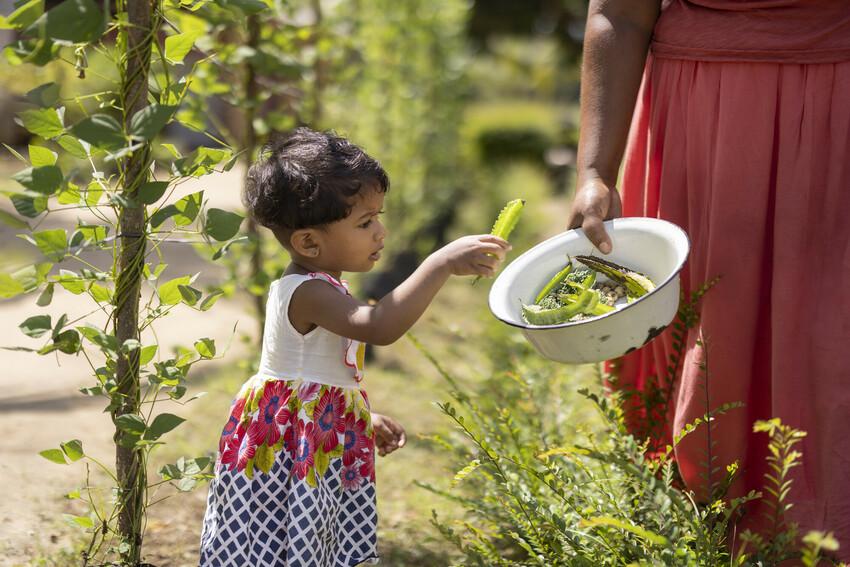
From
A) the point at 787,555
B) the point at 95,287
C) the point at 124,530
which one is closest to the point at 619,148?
the point at 787,555

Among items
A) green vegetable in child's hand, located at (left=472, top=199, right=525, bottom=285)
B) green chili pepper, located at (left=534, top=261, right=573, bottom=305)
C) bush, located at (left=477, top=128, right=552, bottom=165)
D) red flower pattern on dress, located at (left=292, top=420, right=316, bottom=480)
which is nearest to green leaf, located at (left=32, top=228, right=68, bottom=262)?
red flower pattern on dress, located at (left=292, top=420, right=316, bottom=480)

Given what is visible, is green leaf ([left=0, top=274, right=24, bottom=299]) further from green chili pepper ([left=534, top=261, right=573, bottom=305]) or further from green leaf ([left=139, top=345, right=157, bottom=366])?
green chili pepper ([left=534, top=261, right=573, bottom=305])

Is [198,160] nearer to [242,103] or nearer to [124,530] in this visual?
[124,530]

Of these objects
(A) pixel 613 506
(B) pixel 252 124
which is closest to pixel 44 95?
(A) pixel 613 506

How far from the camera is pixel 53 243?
1683 millimetres

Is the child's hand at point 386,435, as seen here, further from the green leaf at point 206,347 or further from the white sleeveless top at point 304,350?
the green leaf at point 206,347

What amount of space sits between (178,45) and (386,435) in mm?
944

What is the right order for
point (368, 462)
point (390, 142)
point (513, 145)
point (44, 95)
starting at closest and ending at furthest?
point (44, 95), point (368, 462), point (390, 142), point (513, 145)

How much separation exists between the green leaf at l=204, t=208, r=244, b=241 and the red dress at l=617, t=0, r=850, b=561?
99cm

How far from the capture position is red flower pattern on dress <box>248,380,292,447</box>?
1921 mm

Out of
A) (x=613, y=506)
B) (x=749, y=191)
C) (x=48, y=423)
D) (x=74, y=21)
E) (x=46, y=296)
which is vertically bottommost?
(x=48, y=423)

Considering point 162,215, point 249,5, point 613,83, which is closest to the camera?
point 249,5

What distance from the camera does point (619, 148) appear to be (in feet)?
7.11

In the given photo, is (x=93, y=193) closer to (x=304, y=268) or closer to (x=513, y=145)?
(x=304, y=268)
